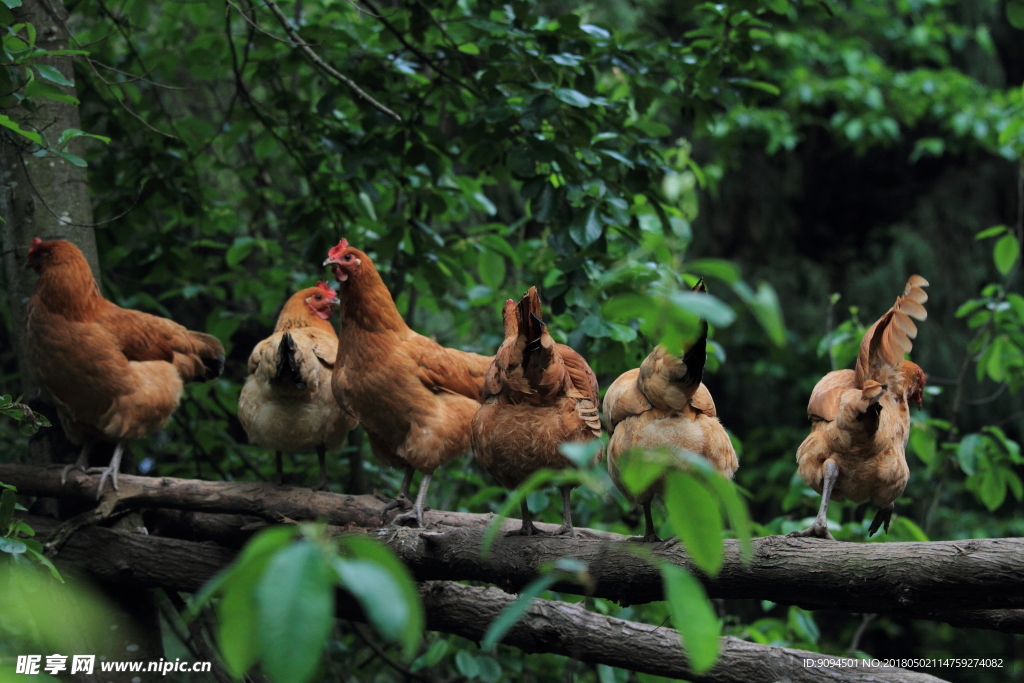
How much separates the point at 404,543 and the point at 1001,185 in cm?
817

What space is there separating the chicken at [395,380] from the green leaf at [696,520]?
236cm

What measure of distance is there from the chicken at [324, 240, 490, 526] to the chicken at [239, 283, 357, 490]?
196 millimetres

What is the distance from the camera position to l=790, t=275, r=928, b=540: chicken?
8.44ft

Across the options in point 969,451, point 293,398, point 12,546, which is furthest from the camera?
point 969,451

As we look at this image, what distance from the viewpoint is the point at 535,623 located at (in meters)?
2.90

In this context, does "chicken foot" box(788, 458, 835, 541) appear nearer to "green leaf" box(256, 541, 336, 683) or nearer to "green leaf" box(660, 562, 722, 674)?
"green leaf" box(660, 562, 722, 674)

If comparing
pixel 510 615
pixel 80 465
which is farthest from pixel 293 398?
pixel 510 615

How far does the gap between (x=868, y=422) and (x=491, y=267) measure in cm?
200

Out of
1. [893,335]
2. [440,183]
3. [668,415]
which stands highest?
[440,183]

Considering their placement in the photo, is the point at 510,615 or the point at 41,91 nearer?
the point at 510,615

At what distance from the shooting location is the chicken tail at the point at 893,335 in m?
2.57

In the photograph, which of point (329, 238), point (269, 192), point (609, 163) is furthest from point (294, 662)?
point (269, 192)

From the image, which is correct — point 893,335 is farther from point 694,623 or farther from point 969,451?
point 694,623

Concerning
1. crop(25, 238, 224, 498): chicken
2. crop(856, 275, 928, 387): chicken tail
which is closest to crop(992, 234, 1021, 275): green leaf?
crop(856, 275, 928, 387): chicken tail
